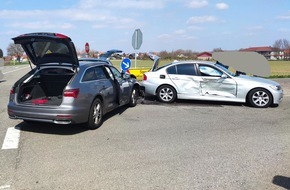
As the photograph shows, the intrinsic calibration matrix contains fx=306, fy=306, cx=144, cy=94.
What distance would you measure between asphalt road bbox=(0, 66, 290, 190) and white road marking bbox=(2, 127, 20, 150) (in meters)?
0.10

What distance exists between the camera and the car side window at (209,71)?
9.63m

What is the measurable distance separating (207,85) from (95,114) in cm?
440

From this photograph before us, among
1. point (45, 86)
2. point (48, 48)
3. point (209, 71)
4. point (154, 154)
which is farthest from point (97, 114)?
point (209, 71)

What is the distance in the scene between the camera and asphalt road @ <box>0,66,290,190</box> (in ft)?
13.1

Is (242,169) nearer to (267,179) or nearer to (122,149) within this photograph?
(267,179)

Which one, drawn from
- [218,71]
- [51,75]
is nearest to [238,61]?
[218,71]

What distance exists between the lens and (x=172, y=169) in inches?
173

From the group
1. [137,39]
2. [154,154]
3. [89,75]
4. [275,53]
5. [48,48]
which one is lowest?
[154,154]

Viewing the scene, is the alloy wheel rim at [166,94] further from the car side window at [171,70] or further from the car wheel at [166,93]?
the car side window at [171,70]

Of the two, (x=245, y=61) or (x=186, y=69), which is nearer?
(x=186, y=69)

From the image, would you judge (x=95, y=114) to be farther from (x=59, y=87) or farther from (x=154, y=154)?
(x=154, y=154)

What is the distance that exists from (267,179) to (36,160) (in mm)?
3387

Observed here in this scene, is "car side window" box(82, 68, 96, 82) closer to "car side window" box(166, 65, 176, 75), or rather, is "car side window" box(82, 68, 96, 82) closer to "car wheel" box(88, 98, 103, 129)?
"car wheel" box(88, 98, 103, 129)

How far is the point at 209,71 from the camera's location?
976 centimetres
